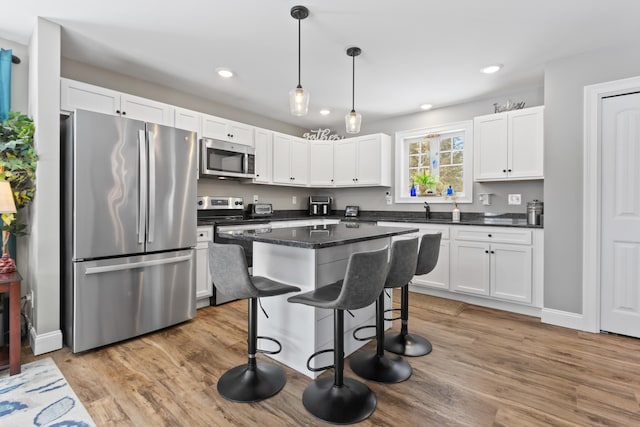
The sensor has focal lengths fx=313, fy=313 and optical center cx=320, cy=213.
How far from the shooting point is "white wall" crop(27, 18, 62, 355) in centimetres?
238

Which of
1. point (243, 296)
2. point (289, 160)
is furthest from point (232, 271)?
point (289, 160)

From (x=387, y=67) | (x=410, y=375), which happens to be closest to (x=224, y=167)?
(x=387, y=67)

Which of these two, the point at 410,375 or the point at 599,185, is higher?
the point at 599,185

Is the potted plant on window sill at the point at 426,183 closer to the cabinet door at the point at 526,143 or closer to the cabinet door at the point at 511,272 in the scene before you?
the cabinet door at the point at 526,143

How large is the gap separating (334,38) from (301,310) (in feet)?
7.18

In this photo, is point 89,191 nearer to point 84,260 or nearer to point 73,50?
point 84,260

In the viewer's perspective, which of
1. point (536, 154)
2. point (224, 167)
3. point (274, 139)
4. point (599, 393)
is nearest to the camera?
point (599, 393)

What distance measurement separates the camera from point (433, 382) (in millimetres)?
2041

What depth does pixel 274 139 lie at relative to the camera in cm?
461

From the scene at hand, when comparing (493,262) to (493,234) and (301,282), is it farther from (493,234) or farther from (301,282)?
(301,282)

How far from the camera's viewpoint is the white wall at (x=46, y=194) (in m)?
2.38

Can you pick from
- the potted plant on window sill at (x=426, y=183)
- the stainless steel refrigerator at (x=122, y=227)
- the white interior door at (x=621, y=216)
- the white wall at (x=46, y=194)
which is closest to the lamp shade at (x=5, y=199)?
the white wall at (x=46, y=194)

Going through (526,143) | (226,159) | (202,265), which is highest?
(526,143)

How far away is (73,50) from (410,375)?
3892mm
